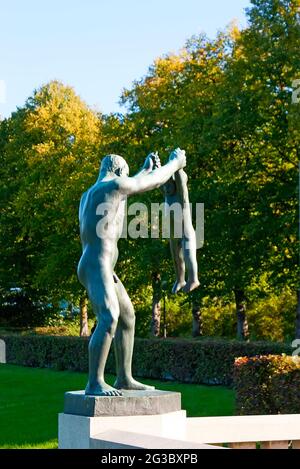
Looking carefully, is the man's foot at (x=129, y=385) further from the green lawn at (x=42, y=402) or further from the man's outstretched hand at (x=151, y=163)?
the green lawn at (x=42, y=402)

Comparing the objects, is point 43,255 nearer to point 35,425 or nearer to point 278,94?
point 278,94

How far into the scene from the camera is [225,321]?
40.9 metres

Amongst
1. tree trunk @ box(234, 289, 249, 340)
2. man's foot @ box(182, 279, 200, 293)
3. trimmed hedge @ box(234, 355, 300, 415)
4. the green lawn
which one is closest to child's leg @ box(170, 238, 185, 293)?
man's foot @ box(182, 279, 200, 293)

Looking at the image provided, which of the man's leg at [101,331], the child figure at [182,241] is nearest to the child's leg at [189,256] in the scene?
the child figure at [182,241]

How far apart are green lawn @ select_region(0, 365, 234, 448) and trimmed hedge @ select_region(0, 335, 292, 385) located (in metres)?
0.57

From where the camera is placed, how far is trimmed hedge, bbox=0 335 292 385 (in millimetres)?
23172

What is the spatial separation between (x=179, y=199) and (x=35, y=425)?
937 cm

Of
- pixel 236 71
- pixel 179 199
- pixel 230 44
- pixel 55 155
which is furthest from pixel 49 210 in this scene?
pixel 179 199

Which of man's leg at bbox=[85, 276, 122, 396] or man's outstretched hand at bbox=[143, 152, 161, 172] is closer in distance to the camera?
man's leg at bbox=[85, 276, 122, 396]

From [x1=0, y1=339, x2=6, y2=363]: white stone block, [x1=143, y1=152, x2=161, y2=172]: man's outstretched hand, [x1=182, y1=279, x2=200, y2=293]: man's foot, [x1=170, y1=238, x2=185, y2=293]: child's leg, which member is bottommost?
[x1=0, y1=339, x2=6, y2=363]: white stone block

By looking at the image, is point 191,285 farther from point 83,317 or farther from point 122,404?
point 83,317

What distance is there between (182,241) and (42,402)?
13.0 meters

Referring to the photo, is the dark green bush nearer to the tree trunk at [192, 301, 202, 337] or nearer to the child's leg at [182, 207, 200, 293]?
the tree trunk at [192, 301, 202, 337]

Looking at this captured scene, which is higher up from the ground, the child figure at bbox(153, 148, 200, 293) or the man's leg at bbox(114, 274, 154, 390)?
the child figure at bbox(153, 148, 200, 293)
